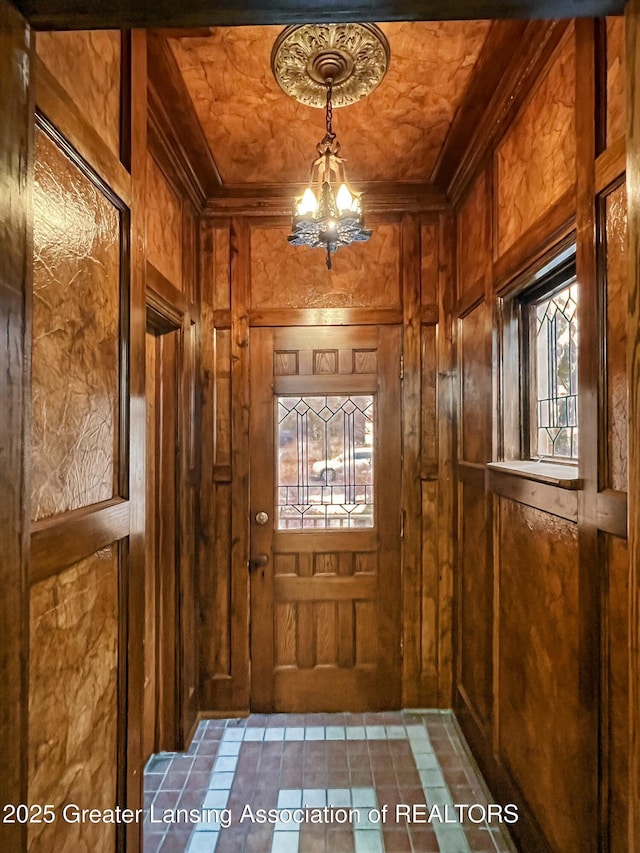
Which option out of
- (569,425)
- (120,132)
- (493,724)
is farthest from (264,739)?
(120,132)

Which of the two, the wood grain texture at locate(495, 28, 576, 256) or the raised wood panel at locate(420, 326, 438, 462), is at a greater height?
the wood grain texture at locate(495, 28, 576, 256)

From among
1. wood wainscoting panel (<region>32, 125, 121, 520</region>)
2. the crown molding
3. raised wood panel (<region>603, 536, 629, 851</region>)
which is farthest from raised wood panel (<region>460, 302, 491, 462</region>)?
wood wainscoting panel (<region>32, 125, 121, 520</region>)

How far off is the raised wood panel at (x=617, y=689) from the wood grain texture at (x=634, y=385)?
1.32 ft

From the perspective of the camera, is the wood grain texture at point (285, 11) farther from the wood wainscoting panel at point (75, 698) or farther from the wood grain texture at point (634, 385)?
the wood wainscoting panel at point (75, 698)

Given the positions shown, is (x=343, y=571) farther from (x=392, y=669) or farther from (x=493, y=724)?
(x=493, y=724)

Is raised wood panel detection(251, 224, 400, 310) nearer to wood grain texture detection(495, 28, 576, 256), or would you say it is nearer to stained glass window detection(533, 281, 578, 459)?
wood grain texture detection(495, 28, 576, 256)

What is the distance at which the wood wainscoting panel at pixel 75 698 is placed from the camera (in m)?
0.87

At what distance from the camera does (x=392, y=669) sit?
256 centimetres

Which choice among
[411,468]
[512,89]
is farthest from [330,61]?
[411,468]

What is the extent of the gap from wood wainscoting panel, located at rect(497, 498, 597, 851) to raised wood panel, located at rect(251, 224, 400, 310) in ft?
4.63

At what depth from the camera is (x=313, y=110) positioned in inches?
75.1

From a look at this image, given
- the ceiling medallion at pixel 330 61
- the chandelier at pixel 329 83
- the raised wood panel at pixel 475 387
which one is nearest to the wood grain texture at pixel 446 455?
the raised wood panel at pixel 475 387

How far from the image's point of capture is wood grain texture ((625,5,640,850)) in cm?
73

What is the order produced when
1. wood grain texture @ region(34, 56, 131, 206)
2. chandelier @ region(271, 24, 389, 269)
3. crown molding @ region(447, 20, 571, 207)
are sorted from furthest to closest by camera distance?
1. chandelier @ region(271, 24, 389, 269)
2. crown molding @ region(447, 20, 571, 207)
3. wood grain texture @ region(34, 56, 131, 206)
